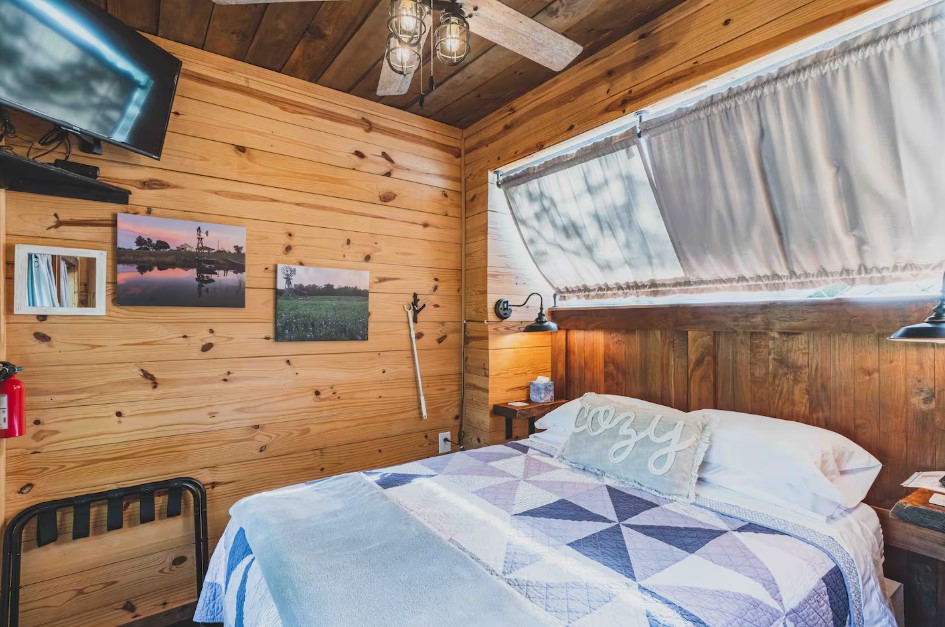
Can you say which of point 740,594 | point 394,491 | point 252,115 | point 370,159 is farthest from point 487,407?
point 252,115

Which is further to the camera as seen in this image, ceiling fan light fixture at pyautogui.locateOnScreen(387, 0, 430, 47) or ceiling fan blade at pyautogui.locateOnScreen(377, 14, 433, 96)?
ceiling fan blade at pyautogui.locateOnScreen(377, 14, 433, 96)

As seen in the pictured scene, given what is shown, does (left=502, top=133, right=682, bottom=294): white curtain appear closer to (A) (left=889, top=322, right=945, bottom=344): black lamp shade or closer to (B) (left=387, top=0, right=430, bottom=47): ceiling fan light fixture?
(A) (left=889, top=322, right=945, bottom=344): black lamp shade

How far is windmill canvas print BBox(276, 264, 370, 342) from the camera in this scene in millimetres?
2387

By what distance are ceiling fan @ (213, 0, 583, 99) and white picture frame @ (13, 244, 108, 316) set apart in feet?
4.15

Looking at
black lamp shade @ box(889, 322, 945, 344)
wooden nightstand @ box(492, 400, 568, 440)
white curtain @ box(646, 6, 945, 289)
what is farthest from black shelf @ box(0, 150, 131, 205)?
black lamp shade @ box(889, 322, 945, 344)

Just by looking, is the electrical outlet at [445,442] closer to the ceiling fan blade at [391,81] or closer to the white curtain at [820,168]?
the white curtain at [820,168]

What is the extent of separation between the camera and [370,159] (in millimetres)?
2676

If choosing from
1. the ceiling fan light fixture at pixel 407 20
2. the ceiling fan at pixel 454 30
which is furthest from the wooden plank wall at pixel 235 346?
the ceiling fan light fixture at pixel 407 20

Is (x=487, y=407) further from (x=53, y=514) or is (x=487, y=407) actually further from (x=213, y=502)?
(x=53, y=514)

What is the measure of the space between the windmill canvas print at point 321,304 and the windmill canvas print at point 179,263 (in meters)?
0.20

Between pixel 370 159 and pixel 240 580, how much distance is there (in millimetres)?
2084

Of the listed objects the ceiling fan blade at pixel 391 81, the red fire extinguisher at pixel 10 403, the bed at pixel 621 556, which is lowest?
the bed at pixel 621 556

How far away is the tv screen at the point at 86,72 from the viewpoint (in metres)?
1.44

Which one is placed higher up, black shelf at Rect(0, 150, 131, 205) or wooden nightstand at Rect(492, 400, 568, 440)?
black shelf at Rect(0, 150, 131, 205)
